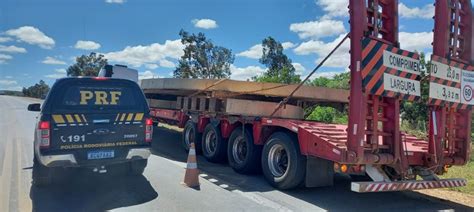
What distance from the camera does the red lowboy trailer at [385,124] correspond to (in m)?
5.29

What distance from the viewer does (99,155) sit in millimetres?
6164

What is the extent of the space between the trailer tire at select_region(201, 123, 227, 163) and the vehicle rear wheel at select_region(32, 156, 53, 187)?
377 cm

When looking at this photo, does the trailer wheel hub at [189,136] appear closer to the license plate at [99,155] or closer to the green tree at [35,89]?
the license plate at [99,155]

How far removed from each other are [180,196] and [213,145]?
3499mm

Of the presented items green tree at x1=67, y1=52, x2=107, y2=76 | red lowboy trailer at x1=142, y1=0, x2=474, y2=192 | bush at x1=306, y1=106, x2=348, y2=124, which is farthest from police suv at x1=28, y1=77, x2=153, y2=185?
green tree at x1=67, y1=52, x2=107, y2=76

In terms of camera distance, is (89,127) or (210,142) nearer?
(89,127)

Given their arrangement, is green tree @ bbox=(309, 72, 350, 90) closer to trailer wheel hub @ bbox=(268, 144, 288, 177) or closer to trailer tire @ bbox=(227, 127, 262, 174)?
trailer tire @ bbox=(227, 127, 262, 174)

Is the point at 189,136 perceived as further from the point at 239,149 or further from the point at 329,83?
the point at 329,83

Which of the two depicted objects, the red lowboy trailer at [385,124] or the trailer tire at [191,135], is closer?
the red lowboy trailer at [385,124]

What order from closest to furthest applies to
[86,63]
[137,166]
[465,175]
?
[137,166] → [465,175] → [86,63]

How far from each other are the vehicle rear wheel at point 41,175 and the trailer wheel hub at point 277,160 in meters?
3.71

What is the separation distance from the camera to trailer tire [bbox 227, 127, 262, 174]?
25.2ft

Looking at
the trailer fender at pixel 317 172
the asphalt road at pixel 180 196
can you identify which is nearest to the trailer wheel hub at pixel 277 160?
the asphalt road at pixel 180 196

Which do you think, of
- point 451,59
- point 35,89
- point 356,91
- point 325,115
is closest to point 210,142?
point 356,91
